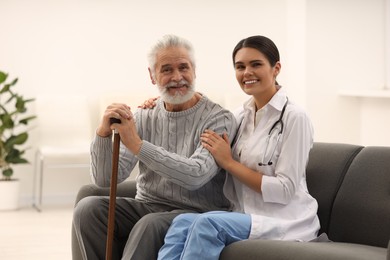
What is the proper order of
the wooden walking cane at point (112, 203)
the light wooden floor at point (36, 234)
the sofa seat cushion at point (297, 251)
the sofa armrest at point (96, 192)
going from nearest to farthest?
1. the sofa seat cushion at point (297, 251)
2. the wooden walking cane at point (112, 203)
3. the sofa armrest at point (96, 192)
4. the light wooden floor at point (36, 234)

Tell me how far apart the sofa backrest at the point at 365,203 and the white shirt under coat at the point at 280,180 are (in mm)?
124

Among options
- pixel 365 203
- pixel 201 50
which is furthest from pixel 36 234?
pixel 365 203

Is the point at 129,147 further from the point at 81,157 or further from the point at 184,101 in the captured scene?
the point at 81,157

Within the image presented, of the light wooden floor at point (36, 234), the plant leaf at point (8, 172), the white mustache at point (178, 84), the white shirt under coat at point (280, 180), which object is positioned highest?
the white mustache at point (178, 84)

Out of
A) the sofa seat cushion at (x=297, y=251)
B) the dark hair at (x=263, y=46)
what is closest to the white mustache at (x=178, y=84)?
the dark hair at (x=263, y=46)

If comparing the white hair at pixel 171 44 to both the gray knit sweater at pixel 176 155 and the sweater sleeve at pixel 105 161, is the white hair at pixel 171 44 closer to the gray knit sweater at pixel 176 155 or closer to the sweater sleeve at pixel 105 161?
the gray knit sweater at pixel 176 155

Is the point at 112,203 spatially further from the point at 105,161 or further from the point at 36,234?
the point at 36,234

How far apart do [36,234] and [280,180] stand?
334 centimetres

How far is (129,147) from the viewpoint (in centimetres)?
313

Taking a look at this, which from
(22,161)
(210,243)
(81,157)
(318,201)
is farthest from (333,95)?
(210,243)

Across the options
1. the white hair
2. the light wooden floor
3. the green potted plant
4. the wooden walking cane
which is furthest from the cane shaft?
the green potted plant

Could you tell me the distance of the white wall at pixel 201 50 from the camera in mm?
7711

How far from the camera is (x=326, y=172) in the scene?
3.35m

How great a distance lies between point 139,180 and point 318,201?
0.72 metres
